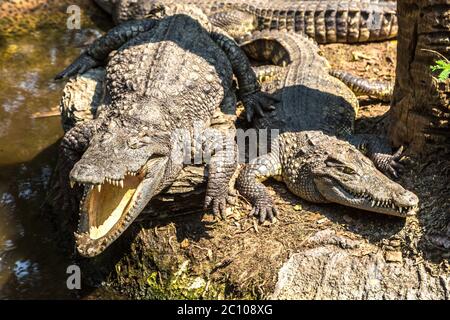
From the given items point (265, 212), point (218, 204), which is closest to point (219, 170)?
point (218, 204)

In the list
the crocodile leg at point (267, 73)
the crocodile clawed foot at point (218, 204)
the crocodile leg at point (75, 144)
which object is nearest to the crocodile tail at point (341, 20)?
the crocodile leg at point (267, 73)

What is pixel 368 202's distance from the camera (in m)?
4.25

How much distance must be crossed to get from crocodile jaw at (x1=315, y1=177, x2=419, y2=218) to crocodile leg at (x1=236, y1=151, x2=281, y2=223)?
40cm

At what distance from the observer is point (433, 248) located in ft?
13.2

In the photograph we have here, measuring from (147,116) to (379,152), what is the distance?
1.79m

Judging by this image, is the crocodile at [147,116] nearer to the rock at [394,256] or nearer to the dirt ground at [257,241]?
the dirt ground at [257,241]

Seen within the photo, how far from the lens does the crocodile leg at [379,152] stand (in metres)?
4.60

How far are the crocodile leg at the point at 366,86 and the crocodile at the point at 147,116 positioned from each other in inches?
35.2

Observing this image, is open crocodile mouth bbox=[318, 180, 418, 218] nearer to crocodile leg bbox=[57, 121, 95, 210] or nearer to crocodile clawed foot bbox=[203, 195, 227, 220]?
crocodile clawed foot bbox=[203, 195, 227, 220]

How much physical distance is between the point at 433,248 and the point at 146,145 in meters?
1.99

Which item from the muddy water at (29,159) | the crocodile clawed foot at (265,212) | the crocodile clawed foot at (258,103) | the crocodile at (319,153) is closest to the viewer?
the crocodile at (319,153)

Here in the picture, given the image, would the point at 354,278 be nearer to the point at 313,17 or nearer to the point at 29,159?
the point at 29,159

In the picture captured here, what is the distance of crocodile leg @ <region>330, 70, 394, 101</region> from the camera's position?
5762 millimetres
